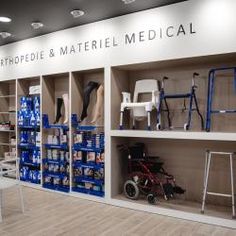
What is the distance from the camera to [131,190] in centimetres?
422

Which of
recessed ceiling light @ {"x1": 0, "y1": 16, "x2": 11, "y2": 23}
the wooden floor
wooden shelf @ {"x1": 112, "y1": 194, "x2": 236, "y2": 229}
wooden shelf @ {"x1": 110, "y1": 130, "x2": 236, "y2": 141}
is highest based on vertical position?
recessed ceiling light @ {"x1": 0, "y1": 16, "x2": 11, "y2": 23}

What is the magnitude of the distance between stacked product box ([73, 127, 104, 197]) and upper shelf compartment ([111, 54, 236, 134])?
0.46 meters

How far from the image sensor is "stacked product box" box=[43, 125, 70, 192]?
4.89 m

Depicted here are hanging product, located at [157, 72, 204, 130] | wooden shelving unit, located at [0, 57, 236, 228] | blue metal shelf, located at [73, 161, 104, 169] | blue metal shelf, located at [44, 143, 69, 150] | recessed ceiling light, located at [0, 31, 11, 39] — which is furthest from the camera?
recessed ceiling light, located at [0, 31, 11, 39]

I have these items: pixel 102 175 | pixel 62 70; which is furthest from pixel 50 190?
pixel 62 70

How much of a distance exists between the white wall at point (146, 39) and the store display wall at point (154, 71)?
12 mm

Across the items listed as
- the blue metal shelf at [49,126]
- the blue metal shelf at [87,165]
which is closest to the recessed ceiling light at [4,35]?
the blue metal shelf at [49,126]

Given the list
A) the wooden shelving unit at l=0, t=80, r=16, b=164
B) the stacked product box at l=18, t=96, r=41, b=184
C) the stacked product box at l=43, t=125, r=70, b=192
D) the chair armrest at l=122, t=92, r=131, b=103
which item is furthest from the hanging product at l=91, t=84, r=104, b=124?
the wooden shelving unit at l=0, t=80, r=16, b=164

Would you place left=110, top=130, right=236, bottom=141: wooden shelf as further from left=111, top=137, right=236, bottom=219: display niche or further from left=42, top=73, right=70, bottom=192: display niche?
left=42, top=73, right=70, bottom=192: display niche

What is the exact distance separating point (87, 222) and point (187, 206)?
1.39 metres

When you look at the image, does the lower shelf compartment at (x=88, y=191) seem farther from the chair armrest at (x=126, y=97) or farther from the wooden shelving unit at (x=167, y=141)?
the chair armrest at (x=126, y=97)

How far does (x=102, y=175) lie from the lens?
4.48m

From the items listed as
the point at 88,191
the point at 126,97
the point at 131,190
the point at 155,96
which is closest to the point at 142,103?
the point at 155,96

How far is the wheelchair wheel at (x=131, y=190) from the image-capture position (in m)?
4.14
